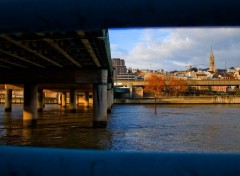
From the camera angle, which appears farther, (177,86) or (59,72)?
(177,86)

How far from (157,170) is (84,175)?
382mm

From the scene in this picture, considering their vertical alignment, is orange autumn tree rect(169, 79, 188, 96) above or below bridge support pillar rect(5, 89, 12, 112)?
above

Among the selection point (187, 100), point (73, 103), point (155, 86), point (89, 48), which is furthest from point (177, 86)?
point (89, 48)

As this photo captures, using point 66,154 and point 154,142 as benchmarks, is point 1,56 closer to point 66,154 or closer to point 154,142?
point 154,142

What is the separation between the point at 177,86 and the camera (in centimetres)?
13900

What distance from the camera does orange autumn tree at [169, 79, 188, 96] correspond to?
136900mm

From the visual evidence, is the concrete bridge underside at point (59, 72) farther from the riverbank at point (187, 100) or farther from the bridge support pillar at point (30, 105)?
the riverbank at point (187, 100)

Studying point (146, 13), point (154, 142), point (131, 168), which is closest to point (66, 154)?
point (131, 168)

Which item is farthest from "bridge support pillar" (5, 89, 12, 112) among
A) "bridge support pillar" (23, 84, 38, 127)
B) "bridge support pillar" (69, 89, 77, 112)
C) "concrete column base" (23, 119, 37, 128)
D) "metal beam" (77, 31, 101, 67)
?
"metal beam" (77, 31, 101, 67)

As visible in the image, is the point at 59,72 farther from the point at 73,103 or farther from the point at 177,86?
the point at 177,86

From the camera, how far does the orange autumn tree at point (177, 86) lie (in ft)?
449

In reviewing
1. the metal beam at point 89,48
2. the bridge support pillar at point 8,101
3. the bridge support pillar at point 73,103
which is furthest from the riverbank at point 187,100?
the metal beam at point 89,48

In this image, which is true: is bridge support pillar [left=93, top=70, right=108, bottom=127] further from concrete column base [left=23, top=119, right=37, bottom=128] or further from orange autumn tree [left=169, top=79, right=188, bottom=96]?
orange autumn tree [left=169, top=79, right=188, bottom=96]

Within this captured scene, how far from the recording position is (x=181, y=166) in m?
1.79
